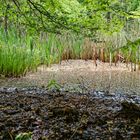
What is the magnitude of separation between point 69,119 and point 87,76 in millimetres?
3296

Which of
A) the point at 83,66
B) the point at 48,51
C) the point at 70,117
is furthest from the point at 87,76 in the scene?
the point at 70,117

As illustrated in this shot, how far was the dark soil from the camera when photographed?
7.18ft

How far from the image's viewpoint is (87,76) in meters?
5.77

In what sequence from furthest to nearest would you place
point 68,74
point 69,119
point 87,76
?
point 68,74 < point 87,76 < point 69,119

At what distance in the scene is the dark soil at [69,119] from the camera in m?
2.19

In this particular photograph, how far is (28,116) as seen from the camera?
2.57 metres

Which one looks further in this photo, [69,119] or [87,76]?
[87,76]

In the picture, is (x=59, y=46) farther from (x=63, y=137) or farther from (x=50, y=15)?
(x=63, y=137)

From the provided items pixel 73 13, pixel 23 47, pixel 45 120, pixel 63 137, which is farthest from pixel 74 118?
pixel 23 47

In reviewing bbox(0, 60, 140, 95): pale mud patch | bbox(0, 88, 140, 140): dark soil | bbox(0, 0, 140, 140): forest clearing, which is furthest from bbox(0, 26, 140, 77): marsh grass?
bbox(0, 88, 140, 140): dark soil

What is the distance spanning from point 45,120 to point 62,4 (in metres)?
1.51

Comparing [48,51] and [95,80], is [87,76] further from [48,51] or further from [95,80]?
[48,51]

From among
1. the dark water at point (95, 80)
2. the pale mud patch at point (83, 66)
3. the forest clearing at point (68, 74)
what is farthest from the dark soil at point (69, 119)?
the pale mud patch at point (83, 66)

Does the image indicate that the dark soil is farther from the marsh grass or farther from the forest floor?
the marsh grass
